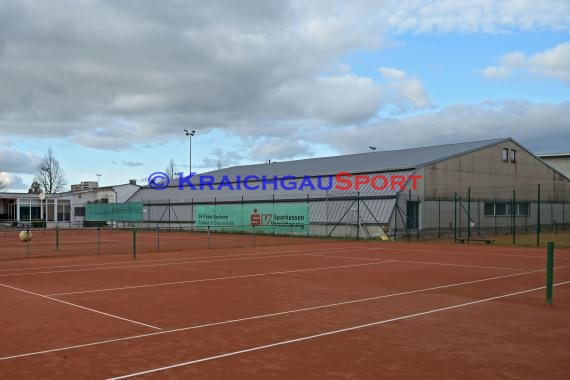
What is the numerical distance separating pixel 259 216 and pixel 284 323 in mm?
36066

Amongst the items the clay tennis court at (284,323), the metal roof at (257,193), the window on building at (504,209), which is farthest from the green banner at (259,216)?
the clay tennis court at (284,323)

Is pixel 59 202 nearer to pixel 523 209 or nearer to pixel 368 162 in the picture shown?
pixel 368 162

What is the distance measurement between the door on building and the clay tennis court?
1828 cm

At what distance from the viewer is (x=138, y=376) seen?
20.6ft

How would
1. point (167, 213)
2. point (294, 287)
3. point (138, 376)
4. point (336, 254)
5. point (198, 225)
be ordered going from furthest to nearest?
1. point (167, 213)
2. point (198, 225)
3. point (336, 254)
4. point (294, 287)
5. point (138, 376)

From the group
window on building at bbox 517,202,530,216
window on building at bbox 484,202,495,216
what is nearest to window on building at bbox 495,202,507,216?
window on building at bbox 484,202,495,216

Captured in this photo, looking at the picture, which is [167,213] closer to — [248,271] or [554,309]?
[248,271]

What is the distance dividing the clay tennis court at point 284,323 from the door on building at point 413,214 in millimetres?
18278

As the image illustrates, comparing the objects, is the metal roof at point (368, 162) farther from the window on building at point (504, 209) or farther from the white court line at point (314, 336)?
the white court line at point (314, 336)

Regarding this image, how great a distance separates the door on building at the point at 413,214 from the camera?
120ft

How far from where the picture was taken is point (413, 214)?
3697 centimetres

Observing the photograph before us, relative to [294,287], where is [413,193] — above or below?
above

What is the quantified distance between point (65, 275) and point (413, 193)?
82.1 ft

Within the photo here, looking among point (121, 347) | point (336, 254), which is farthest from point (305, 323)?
point (336, 254)
